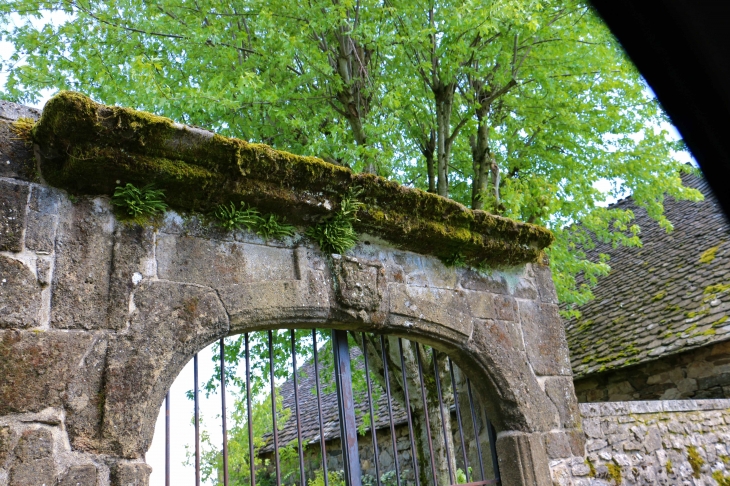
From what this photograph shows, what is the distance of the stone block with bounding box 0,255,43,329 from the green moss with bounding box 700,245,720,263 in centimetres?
930

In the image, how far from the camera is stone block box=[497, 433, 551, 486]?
132 inches

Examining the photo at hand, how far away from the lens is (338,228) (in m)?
3.08

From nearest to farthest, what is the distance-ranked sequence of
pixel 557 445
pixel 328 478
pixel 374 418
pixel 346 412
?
pixel 346 412, pixel 557 445, pixel 374 418, pixel 328 478

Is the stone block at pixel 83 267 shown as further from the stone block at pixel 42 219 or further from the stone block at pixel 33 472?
the stone block at pixel 33 472

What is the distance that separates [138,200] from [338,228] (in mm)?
1010

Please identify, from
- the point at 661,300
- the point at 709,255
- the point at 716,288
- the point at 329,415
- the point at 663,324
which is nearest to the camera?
the point at 716,288

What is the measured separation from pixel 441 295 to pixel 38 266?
210 centimetres

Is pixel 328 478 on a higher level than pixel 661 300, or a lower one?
lower

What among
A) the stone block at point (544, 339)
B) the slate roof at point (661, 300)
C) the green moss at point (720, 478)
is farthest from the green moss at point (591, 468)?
the slate roof at point (661, 300)

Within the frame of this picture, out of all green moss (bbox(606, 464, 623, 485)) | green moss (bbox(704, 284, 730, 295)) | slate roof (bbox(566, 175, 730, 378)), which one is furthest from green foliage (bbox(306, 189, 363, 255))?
green moss (bbox(704, 284, 730, 295))

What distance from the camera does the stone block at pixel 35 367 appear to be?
201cm

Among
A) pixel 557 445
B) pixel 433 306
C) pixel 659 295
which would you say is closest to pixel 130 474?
pixel 433 306

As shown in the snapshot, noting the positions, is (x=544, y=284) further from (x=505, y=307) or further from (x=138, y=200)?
(x=138, y=200)

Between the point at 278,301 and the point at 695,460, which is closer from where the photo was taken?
the point at 278,301
